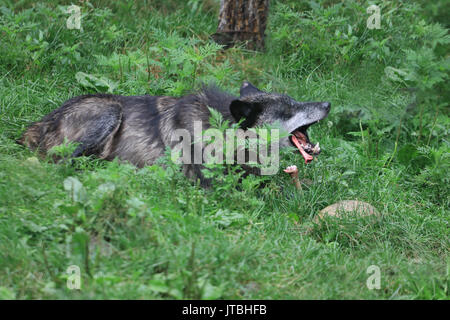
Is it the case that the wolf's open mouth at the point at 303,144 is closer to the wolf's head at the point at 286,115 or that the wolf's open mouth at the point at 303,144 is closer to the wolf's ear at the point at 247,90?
the wolf's head at the point at 286,115

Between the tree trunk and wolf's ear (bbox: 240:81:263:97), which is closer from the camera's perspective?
wolf's ear (bbox: 240:81:263:97)

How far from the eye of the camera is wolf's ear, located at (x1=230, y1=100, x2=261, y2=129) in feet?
19.0

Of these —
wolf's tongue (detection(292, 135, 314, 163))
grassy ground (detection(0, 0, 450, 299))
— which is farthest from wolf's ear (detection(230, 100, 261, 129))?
grassy ground (detection(0, 0, 450, 299))

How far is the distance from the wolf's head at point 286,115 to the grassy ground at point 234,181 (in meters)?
0.29

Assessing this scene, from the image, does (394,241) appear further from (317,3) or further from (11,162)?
(317,3)

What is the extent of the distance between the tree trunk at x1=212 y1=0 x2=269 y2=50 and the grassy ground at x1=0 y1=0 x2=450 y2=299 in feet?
0.90

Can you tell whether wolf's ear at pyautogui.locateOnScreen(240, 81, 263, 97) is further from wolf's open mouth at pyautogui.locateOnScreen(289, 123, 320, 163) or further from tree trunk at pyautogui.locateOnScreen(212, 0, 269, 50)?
tree trunk at pyautogui.locateOnScreen(212, 0, 269, 50)

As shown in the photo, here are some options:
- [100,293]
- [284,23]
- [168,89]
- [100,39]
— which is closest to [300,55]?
[284,23]

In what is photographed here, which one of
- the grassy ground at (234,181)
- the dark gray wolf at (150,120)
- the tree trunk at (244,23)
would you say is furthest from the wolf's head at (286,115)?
the tree trunk at (244,23)

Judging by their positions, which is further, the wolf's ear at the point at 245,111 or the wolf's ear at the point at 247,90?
the wolf's ear at the point at 247,90

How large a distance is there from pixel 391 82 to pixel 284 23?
233 centimetres

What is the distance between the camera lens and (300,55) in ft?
28.8

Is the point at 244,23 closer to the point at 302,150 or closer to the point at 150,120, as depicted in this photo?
the point at 150,120

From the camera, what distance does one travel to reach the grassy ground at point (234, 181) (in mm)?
3963
